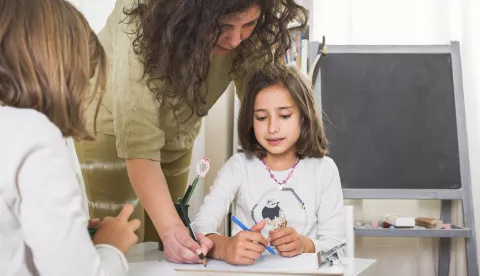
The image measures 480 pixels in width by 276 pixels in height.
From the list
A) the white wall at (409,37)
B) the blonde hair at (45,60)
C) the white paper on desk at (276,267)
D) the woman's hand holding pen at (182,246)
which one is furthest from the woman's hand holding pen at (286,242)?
the white wall at (409,37)

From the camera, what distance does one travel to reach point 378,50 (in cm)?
240

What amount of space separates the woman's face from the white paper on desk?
468 mm

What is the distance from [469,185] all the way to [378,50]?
0.68 meters

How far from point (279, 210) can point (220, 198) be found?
0.15 metres

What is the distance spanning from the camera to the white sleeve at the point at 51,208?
56cm

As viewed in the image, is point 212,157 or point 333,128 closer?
point 333,128

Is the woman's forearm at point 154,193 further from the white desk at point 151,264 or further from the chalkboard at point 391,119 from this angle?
the chalkboard at point 391,119

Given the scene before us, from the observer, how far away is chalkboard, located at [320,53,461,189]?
2.29 m

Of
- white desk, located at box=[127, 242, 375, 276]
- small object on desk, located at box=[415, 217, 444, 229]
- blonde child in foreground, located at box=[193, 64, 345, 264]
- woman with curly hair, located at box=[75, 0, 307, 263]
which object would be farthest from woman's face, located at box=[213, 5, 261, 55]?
small object on desk, located at box=[415, 217, 444, 229]

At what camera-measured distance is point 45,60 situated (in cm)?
63

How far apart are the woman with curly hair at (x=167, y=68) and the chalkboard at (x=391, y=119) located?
1000 mm

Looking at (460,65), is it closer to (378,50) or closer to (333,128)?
(378,50)

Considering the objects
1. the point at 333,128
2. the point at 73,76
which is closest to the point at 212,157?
the point at 333,128

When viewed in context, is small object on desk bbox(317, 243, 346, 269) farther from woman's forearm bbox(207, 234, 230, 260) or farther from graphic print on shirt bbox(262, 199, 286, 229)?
graphic print on shirt bbox(262, 199, 286, 229)
